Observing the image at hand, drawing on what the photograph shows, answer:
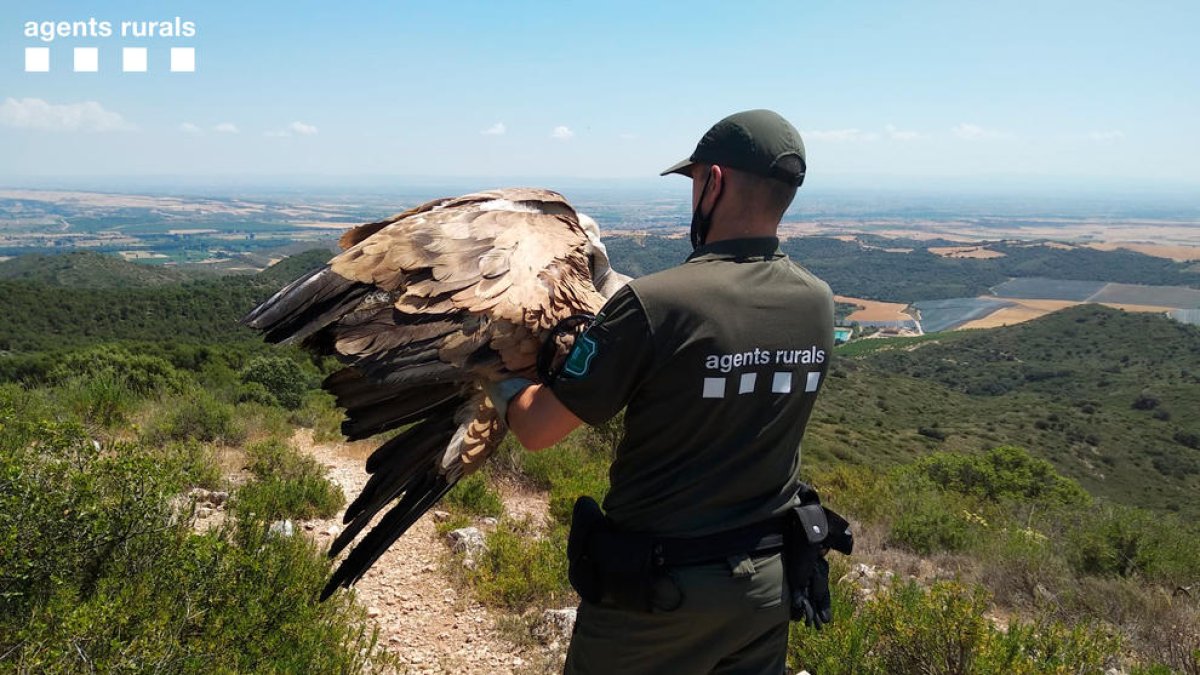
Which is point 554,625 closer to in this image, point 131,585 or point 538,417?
point 131,585

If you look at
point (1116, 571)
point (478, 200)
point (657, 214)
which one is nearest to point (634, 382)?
point (478, 200)

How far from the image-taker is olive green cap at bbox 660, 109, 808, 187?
5.50 feet

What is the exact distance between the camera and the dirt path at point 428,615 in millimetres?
3760

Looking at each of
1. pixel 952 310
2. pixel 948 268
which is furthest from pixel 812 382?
pixel 948 268

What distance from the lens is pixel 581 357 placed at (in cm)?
159

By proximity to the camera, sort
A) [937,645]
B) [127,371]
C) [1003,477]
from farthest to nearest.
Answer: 1. [1003,477]
2. [127,371]
3. [937,645]

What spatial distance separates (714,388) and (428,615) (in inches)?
135

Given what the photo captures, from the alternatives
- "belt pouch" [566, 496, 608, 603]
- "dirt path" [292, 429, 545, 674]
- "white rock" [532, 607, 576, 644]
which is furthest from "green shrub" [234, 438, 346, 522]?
"belt pouch" [566, 496, 608, 603]

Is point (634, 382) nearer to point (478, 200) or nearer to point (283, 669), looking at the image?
point (478, 200)

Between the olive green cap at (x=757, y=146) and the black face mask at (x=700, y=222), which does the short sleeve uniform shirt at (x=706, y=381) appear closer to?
the black face mask at (x=700, y=222)

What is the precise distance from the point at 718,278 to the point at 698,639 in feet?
3.36

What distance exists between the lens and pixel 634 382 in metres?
1.62

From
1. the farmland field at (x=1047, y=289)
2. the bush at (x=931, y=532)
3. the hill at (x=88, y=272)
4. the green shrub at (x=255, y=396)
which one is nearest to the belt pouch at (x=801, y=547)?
the bush at (x=931, y=532)

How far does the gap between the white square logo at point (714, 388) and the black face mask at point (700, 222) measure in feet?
1.43
